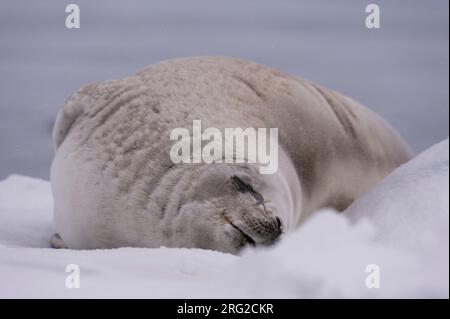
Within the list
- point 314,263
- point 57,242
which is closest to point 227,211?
point 314,263

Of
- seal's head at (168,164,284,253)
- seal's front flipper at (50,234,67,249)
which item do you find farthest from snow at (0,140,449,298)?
seal's front flipper at (50,234,67,249)

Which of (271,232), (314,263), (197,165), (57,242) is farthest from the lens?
(57,242)

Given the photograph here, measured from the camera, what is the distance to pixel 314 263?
2.88 ft

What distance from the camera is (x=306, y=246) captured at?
931 mm

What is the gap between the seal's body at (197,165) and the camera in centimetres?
129

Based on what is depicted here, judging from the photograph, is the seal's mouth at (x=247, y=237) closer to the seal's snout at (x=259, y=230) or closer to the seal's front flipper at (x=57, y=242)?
the seal's snout at (x=259, y=230)

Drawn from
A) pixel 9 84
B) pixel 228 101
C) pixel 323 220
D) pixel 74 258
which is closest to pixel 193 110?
pixel 228 101

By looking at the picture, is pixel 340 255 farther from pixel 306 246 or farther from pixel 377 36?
pixel 377 36

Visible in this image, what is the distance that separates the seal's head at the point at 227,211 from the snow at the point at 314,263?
0.06 m

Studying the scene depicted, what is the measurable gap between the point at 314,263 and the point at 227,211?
392mm

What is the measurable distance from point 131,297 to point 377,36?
2.58 metres

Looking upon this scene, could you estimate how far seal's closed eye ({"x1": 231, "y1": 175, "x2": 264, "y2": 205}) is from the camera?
1268 mm

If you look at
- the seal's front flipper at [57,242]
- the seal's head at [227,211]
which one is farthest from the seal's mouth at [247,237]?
the seal's front flipper at [57,242]

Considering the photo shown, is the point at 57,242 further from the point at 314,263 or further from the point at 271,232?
the point at 314,263
